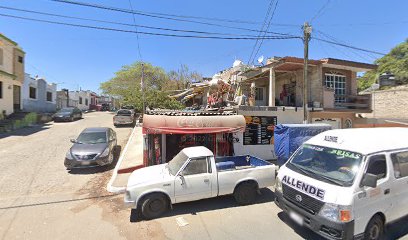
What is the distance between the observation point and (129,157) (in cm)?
1169

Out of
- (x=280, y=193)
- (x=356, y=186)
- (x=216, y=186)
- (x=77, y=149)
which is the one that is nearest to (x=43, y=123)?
(x=77, y=149)

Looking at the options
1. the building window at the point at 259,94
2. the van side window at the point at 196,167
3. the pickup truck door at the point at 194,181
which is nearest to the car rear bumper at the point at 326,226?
the pickup truck door at the point at 194,181

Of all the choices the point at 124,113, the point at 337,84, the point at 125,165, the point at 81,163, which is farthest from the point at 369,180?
the point at 124,113

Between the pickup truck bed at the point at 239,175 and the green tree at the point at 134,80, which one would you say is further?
the green tree at the point at 134,80

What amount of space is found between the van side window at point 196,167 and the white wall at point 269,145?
17.2 ft

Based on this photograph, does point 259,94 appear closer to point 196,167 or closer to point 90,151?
point 90,151

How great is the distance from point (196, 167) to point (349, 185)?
11.7ft

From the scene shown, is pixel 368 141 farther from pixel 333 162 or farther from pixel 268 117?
pixel 268 117

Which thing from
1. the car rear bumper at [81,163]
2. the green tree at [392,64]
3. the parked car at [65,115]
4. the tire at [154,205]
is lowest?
the tire at [154,205]

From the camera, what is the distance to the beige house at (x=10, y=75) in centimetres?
2109

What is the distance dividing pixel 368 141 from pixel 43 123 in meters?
27.3

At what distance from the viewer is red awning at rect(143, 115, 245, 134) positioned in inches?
371

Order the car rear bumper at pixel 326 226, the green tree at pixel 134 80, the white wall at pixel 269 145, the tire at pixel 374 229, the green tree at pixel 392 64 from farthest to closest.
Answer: the green tree at pixel 134 80, the green tree at pixel 392 64, the white wall at pixel 269 145, the tire at pixel 374 229, the car rear bumper at pixel 326 226

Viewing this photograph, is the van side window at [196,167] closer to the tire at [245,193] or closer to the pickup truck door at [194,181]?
the pickup truck door at [194,181]
